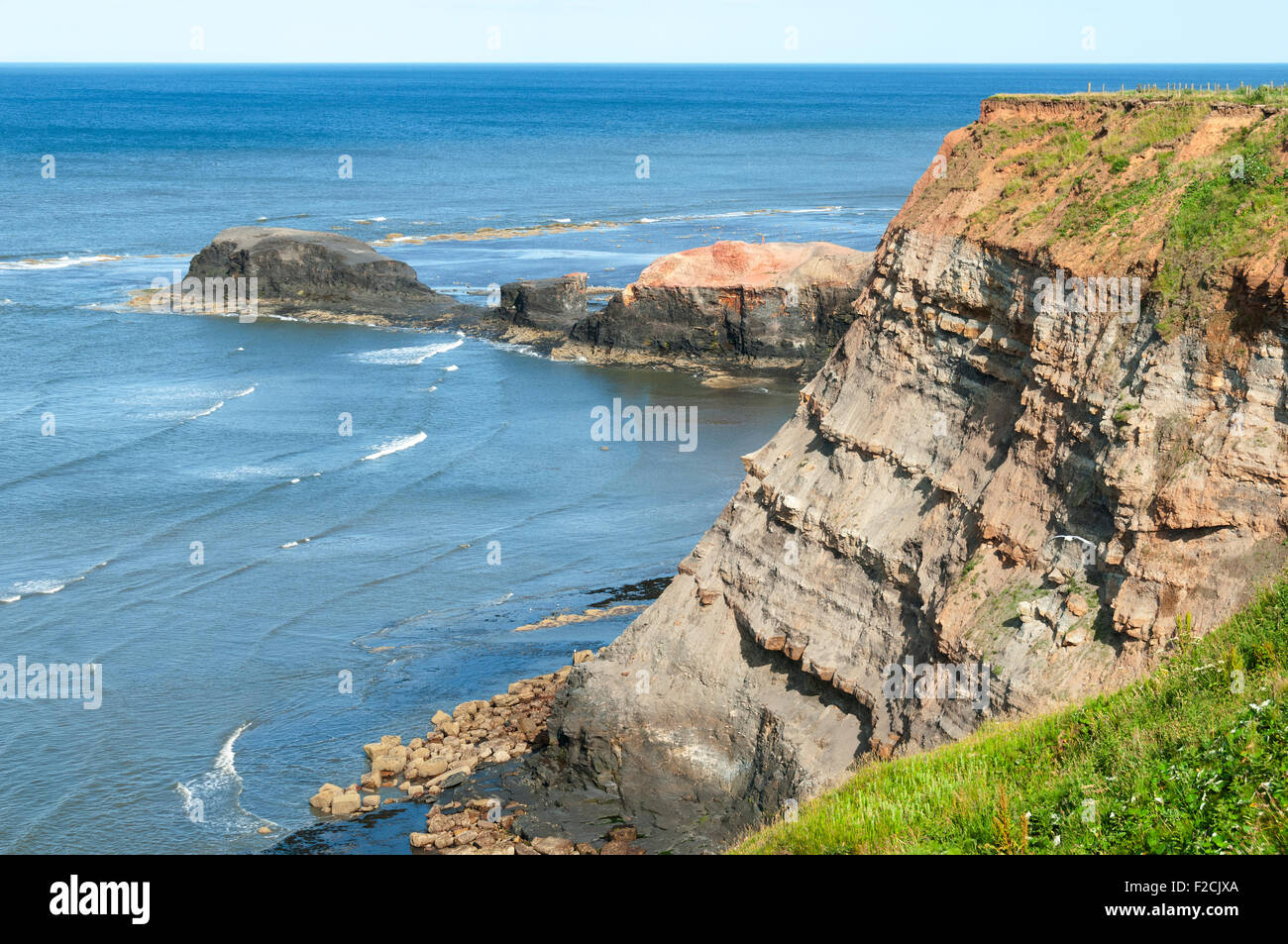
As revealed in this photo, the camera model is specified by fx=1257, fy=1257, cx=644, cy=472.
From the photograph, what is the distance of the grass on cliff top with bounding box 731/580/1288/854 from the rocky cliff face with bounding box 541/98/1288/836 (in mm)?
3186

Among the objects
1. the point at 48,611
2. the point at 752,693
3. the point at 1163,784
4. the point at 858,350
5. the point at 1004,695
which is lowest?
the point at 48,611

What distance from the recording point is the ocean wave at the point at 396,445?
48.5m

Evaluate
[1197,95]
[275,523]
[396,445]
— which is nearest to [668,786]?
[1197,95]

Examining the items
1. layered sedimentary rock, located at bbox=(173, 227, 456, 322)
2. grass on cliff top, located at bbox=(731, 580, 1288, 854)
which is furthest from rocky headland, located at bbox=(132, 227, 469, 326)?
grass on cliff top, located at bbox=(731, 580, 1288, 854)

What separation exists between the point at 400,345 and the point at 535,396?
1397 centimetres

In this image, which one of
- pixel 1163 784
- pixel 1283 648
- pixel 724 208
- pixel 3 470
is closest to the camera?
pixel 1163 784

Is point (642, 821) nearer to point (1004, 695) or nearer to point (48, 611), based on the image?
point (1004, 695)

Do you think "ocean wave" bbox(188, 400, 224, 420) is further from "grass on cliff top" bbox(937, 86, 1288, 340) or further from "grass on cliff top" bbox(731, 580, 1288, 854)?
"grass on cliff top" bbox(731, 580, 1288, 854)

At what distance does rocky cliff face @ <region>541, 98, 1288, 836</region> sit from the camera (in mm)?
16250

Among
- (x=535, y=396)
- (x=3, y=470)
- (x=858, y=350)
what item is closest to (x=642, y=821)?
(x=858, y=350)

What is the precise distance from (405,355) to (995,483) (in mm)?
51577

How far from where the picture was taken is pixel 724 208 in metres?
120

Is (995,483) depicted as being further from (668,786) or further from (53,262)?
(53,262)

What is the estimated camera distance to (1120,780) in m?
10.3
